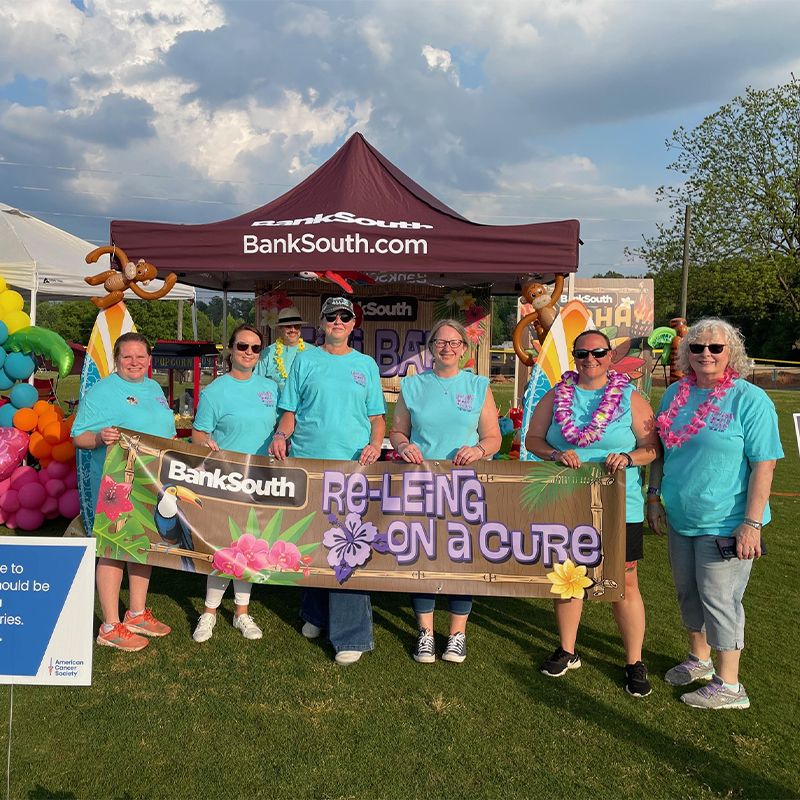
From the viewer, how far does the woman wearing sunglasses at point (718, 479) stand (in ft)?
9.55

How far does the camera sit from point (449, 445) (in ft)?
11.1

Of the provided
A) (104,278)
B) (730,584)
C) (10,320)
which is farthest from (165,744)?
(10,320)

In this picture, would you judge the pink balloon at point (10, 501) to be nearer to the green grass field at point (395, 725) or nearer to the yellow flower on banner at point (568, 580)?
the green grass field at point (395, 725)

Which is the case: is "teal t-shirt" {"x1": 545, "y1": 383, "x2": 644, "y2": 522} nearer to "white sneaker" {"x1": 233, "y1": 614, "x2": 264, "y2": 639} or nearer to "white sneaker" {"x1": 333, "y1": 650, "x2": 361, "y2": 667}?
"white sneaker" {"x1": 333, "y1": 650, "x2": 361, "y2": 667}

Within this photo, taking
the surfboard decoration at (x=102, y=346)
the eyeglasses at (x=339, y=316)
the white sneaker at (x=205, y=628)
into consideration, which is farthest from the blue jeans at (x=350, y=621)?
the surfboard decoration at (x=102, y=346)

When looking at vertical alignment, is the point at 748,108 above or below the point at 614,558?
above

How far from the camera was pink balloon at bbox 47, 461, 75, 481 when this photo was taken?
19.0ft

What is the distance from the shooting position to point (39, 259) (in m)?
11.3

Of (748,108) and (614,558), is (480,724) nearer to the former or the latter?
(614,558)

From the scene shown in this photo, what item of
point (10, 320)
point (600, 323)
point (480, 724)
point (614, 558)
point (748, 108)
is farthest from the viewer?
point (748, 108)

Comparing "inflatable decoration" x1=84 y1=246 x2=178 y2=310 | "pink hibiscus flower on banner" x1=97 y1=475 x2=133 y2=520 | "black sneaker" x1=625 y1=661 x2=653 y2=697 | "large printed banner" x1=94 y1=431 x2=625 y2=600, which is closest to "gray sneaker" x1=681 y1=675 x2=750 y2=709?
"black sneaker" x1=625 y1=661 x2=653 y2=697

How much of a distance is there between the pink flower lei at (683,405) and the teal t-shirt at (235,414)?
6.51 ft

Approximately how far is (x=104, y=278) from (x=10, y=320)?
223 centimetres

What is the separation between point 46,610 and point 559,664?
2.39m
